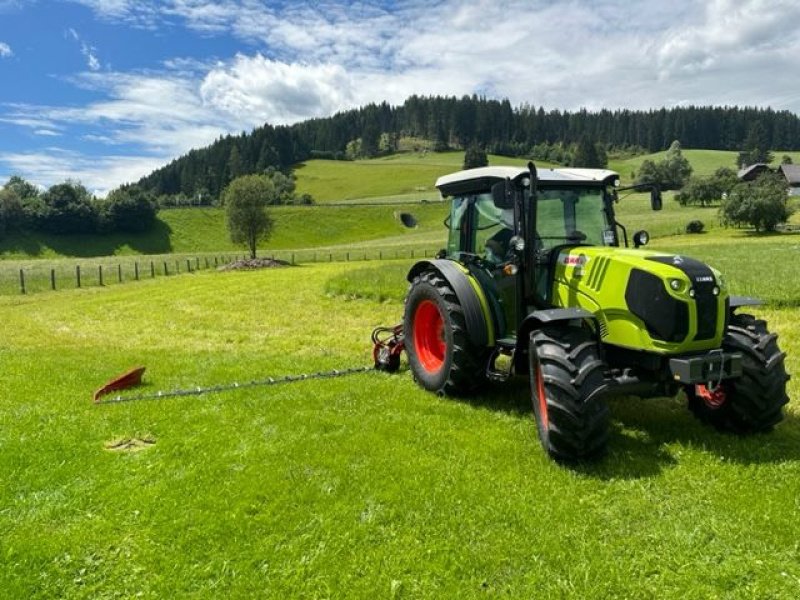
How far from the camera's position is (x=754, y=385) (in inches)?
231


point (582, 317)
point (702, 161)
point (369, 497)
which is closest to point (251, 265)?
point (582, 317)

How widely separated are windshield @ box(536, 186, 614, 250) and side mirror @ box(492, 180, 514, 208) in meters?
0.83

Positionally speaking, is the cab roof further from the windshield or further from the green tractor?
the windshield

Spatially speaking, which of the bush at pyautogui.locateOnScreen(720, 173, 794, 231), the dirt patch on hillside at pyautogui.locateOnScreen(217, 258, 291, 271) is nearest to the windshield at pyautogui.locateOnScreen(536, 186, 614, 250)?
the dirt patch on hillside at pyautogui.locateOnScreen(217, 258, 291, 271)

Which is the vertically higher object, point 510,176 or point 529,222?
point 510,176

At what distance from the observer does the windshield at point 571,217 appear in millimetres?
6996

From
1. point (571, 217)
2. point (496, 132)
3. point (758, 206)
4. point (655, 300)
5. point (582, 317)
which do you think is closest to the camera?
point (655, 300)

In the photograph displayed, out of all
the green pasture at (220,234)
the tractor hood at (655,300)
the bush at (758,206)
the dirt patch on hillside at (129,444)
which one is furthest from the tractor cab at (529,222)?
the green pasture at (220,234)

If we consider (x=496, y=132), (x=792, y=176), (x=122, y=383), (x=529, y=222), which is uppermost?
(x=496, y=132)

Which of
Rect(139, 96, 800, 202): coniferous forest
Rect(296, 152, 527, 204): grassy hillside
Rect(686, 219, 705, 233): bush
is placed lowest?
Rect(686, 219, 705, 233): bush

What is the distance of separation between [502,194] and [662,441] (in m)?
2.93

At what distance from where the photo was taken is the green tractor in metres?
5.50

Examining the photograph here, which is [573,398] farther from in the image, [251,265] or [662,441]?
[251,265]

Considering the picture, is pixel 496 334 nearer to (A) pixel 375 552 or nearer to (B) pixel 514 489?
(B) pixel 514 489
